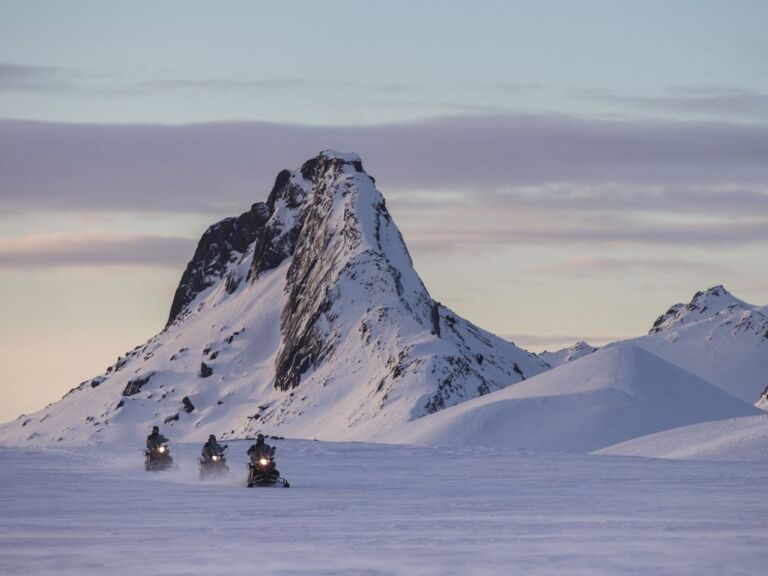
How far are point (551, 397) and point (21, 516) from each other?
68.3 meters

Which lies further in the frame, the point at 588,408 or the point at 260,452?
the point at 588,408

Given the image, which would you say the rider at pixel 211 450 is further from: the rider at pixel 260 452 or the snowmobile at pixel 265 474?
the snowmobile at pixel 265 474

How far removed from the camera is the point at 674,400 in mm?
101250

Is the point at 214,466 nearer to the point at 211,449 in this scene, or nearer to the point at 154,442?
the point at 211,449

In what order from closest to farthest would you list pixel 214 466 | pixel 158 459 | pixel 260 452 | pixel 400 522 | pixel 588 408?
1. pixel 400 522
2. pixel 260 452
3. pixel 214 466
4. pixel 158 459
5. pixel 588 408

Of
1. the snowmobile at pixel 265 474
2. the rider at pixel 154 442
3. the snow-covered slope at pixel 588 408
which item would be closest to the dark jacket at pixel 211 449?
the snowmobile at pixel 265 474

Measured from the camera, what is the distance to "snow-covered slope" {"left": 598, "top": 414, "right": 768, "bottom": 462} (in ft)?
194

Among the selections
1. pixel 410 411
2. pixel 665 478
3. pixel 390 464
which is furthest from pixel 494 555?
pixel 410 411

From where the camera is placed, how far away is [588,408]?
3723 inches

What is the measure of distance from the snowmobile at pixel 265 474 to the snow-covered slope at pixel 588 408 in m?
45.9

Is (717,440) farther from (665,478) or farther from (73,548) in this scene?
(73,548)

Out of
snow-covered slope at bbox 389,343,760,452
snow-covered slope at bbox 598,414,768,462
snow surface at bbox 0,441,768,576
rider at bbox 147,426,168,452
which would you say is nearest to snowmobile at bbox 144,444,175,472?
rider at bbox 147,426,168,452

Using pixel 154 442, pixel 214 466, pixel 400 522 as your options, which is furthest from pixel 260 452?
pixel 400 522

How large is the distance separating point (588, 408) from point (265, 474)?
177 ft
